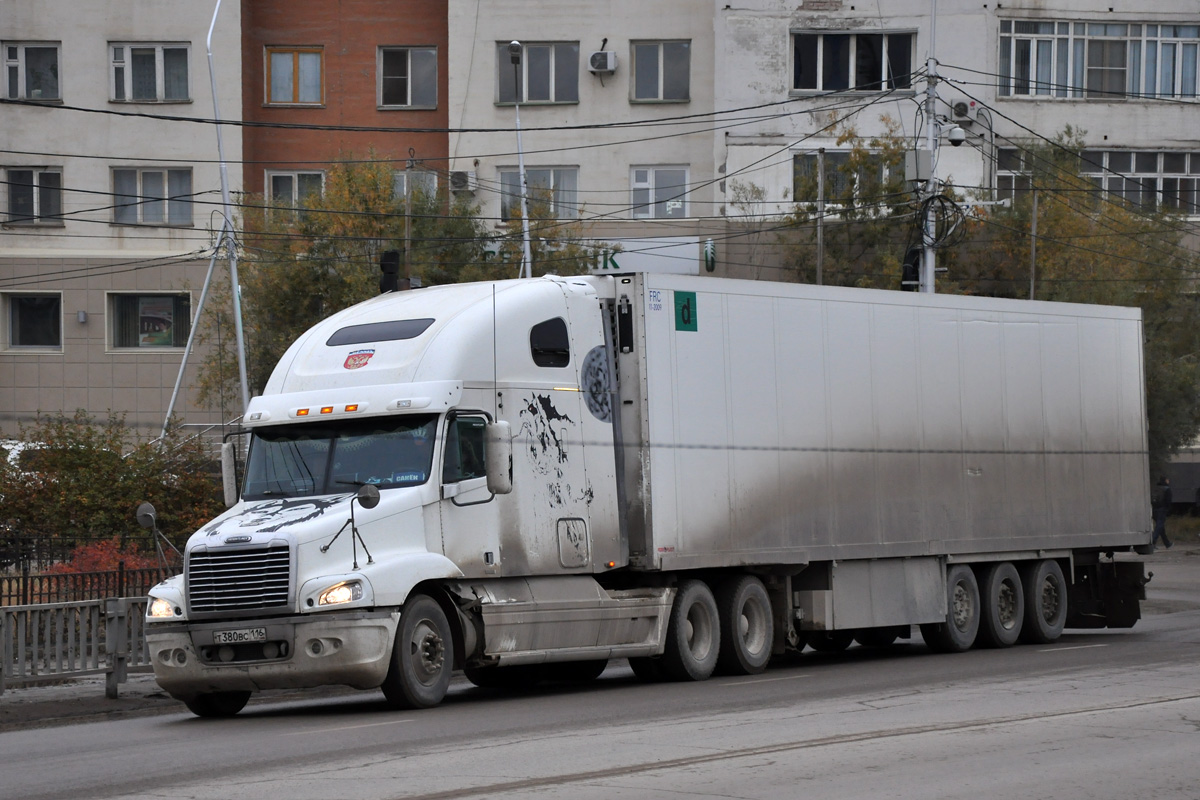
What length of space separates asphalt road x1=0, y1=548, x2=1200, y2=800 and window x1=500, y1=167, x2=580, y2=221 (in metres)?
27.5

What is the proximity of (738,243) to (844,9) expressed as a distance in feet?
22.2

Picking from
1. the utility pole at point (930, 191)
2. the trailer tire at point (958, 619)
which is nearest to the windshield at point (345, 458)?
the trailer tire at point (958, 619)

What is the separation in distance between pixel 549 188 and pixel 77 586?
27704 millimetres

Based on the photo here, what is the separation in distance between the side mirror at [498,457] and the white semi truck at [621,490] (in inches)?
0.8

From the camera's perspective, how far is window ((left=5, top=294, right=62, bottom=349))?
44969 millimetres

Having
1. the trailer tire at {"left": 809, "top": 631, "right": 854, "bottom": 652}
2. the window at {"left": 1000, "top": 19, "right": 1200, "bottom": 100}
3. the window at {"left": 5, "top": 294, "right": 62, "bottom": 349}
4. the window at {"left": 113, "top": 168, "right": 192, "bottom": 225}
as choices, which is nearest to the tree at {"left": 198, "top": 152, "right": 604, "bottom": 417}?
the window at {"left": 113, "top": 168, "right": 192, "bottom": 225}

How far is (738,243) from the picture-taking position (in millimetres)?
43188

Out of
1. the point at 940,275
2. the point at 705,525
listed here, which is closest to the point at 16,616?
the point at 705,525

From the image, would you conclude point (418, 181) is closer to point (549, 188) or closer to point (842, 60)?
point (549, 188)

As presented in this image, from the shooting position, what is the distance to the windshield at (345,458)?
1416 centimetres

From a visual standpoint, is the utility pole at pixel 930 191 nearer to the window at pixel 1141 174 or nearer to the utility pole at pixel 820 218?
the utility pole at pixel 820 218

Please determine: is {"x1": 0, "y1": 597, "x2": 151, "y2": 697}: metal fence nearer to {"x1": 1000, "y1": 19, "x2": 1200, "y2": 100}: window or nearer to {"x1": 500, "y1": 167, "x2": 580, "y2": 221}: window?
{"x1": 500, "y1": 167, "x2": 580, "y2": 221}: window

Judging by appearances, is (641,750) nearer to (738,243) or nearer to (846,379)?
(846,379)

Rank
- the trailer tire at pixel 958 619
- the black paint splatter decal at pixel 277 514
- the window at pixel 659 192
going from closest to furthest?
the black paint splatter decal at pixel 277 514
the trailer tire at pixel 958 619
the window at pixel 659 192
